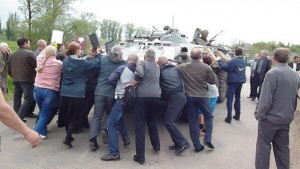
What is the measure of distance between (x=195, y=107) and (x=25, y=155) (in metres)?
3.11

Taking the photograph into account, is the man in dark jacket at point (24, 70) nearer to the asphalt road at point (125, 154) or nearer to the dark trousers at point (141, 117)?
the asphalt road at point (125, 154)

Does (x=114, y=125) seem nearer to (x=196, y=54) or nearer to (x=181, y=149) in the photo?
(x=181, y=149)

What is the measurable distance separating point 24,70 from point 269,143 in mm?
5248

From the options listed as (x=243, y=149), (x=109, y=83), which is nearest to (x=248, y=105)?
(x=243, y=149)

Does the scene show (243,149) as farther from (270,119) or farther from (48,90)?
(48,90)

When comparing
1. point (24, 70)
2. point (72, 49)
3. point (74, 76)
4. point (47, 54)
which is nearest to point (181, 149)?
point (74, 76)

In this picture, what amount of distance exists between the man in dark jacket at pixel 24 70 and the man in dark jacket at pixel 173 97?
123 inches

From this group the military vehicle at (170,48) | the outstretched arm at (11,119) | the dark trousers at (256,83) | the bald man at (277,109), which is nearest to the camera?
the outstretched arm at (11,119)

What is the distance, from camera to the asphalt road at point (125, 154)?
5.33 m

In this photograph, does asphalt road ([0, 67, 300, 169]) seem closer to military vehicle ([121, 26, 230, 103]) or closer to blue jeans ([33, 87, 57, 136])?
blue jeans ([33, 87, 57, 136])

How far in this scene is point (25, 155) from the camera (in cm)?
560

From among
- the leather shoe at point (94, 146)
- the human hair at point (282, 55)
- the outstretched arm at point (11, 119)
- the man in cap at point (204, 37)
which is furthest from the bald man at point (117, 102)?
the man in cap at point (204, 37)

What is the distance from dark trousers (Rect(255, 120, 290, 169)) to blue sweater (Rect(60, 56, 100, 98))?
309cm

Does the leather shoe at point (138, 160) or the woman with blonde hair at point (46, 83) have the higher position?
the woman with blonde hair at point (46, 83)
